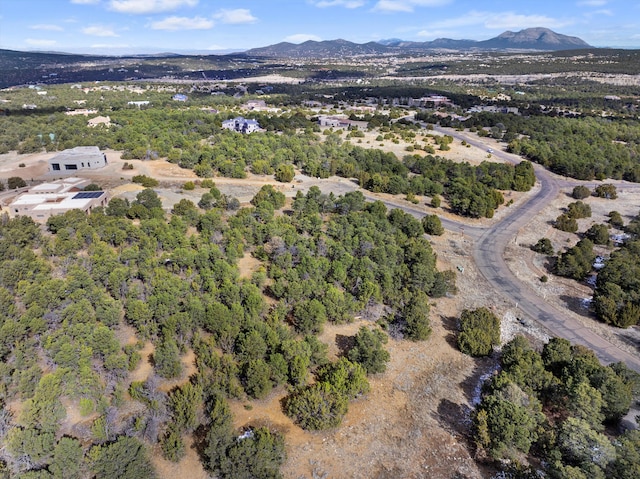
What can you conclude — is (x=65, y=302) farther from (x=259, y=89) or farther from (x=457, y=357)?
(x=259, y=89)

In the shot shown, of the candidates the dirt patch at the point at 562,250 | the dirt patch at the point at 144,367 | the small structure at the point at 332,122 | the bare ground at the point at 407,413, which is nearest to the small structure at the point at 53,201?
the bare ground at the point at 407,413

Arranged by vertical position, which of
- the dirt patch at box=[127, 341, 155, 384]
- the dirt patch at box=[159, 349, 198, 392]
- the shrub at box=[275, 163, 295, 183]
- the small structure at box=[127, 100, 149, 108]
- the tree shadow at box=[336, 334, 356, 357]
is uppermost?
the small structure at box=[127, 100, 149, 108]

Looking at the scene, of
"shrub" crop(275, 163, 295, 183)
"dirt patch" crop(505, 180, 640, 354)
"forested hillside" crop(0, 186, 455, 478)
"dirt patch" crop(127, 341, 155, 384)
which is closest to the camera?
"forested hillside" crop(0, 186, 455, 478)

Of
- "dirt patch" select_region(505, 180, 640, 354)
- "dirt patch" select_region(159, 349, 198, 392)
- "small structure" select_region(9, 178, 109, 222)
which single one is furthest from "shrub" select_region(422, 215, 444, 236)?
"small structure" select_region(9, 178, 109, 222)

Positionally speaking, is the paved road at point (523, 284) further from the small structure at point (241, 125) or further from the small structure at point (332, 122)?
the small structure at point (241, 125)

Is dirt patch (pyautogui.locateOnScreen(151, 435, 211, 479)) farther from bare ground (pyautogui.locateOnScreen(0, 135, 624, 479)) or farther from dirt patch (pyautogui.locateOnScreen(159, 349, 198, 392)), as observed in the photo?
dirt patch (pyautogui.locateOnScreen(159, 349, 198, 392))

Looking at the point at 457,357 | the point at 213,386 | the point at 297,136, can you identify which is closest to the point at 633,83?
the point at 297,136

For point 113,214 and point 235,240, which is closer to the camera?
point 235,240
